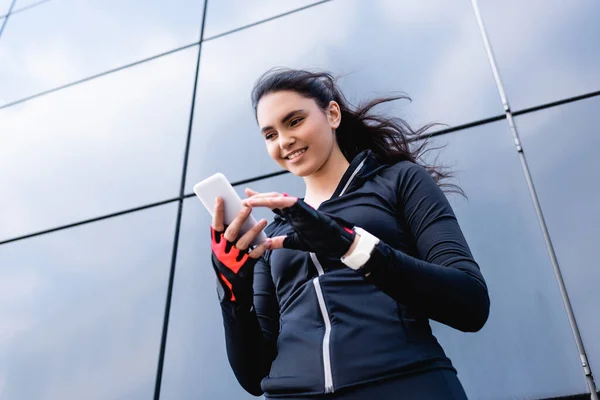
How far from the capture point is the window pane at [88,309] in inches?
73.6

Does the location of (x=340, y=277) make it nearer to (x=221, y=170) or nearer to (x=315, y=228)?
(x=315, y=228)

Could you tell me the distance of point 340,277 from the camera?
1002mm

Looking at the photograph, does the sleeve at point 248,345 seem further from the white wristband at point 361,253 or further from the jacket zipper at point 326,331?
the white wristband at point 361,253

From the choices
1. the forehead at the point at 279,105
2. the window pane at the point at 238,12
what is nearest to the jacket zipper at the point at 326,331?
the forehead at the point at 279,105

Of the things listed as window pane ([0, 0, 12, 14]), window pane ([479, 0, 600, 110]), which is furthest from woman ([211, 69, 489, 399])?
window pane ([0, 0, 12, 14])

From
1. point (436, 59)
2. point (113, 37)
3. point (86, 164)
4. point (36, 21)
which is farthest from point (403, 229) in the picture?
point (36, 21)

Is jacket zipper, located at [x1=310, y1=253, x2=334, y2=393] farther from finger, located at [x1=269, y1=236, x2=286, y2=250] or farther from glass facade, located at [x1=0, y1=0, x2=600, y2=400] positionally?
glass facade, located at [x1=0, y1=0, x2=600, y2=400]

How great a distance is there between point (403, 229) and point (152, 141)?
Result: 1.72 metres

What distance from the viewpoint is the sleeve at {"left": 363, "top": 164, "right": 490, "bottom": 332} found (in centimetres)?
83

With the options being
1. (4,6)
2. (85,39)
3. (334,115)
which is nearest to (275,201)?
(334,115)

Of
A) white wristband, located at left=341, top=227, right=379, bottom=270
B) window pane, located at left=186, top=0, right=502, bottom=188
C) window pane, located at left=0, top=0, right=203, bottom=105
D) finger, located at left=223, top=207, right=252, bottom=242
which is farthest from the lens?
window pane, located at left=0, top=0, right=203, bottom=105

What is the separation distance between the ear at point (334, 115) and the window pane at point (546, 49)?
825 mm

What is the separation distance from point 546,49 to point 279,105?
4.11ft

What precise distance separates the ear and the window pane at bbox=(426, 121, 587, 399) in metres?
0.57
